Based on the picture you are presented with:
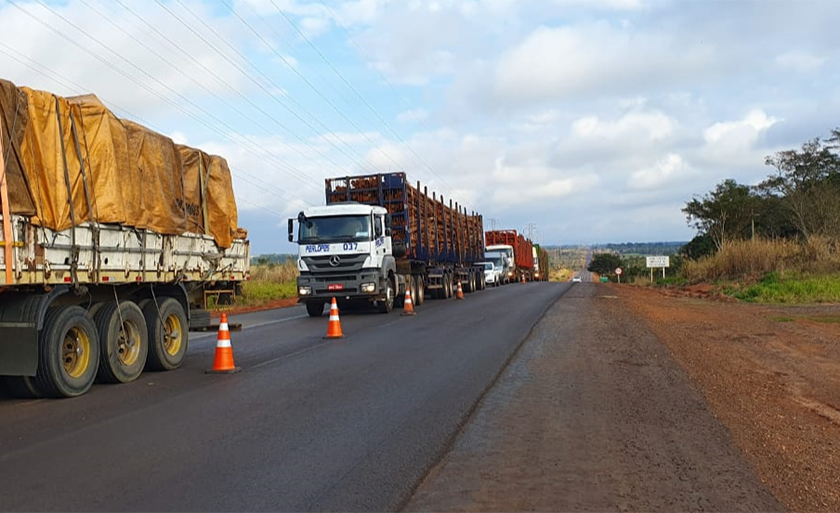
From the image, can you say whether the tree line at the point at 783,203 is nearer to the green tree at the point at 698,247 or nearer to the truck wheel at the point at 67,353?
the green tree at the point at 698,247

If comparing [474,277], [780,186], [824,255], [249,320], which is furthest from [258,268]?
[780,186]

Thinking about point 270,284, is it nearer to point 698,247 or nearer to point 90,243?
point 90,243

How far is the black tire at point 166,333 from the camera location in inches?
412

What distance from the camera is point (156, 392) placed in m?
8.91

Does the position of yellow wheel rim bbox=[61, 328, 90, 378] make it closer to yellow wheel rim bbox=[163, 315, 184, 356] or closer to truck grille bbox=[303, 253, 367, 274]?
yellow wheel rim bbox=[163, 315, 184, 356]

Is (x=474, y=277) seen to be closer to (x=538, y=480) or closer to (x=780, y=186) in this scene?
(x=780, y=186)

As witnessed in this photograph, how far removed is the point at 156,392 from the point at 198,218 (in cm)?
352

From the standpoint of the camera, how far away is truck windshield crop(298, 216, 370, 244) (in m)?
20.3

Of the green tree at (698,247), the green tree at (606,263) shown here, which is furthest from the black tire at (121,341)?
the green tree at (606,263)

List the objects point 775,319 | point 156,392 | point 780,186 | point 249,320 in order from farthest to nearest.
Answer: point 780,186 < point 249,320 < point 775,319 < point 156,392

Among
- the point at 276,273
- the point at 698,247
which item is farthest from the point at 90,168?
the point at 698,247

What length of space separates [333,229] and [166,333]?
970cm

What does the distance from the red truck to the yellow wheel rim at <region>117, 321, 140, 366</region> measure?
43333 mm

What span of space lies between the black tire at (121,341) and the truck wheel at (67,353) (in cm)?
22
